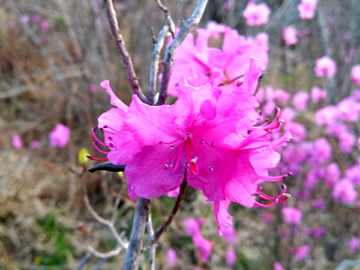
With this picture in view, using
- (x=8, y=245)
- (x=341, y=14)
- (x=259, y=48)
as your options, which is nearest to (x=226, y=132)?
(x=259, y=48)

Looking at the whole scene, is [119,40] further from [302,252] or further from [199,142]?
[302,252]

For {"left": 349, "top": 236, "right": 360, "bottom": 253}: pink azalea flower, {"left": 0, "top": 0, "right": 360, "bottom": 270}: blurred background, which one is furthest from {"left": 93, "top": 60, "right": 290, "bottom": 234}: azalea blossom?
{"left": 349, "top": 236, "right": 360, "bottom": 253}: pink azalea flower

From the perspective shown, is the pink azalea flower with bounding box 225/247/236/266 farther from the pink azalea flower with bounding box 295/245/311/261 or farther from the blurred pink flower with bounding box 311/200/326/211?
the blurred pink flower with bounding box 311/200/326/211

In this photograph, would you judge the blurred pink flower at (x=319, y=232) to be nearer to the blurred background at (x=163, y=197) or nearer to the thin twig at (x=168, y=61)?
the blurred background at (x=163, y=197)

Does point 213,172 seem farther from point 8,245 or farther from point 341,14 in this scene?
point 341,14

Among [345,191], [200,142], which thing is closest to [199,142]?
[200,142]

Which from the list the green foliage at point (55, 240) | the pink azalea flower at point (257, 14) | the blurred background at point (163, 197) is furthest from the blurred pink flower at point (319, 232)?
the green foliage at point (55, 240)
